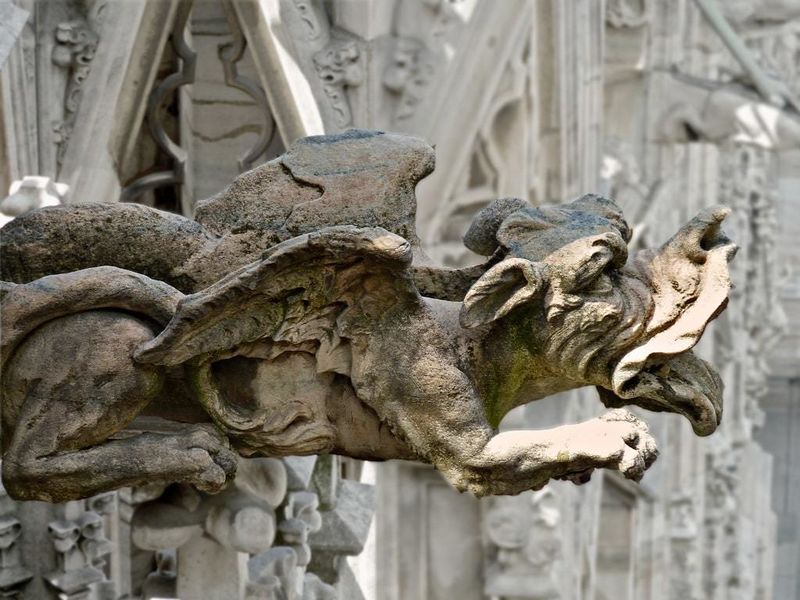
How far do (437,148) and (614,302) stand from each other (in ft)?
12.5

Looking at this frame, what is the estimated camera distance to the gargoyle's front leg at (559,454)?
3588mm

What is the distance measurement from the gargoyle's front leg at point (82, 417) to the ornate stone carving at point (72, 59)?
2296 millimetres

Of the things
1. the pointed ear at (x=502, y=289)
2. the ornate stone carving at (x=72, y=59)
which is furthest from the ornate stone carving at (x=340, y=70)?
the pointed ear at (x=502, y=289)

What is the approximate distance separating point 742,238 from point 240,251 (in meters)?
14.0

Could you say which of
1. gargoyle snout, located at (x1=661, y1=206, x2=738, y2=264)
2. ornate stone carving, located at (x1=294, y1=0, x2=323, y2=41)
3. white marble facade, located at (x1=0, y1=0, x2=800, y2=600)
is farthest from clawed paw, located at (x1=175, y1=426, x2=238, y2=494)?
ornate stone carving, located at (x1=294, y1=0, x2=323, y2=41)

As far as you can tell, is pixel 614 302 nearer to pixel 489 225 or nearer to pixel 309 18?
pixel 489 225

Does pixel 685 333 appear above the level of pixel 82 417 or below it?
above

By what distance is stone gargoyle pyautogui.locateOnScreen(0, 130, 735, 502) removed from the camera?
351 cm

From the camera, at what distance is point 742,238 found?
1742cm

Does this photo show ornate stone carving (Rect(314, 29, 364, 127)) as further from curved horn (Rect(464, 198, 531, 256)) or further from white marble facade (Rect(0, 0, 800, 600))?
curved horn (Rect(464, 198, 531, 256))

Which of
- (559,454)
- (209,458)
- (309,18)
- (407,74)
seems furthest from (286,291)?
(407,74)

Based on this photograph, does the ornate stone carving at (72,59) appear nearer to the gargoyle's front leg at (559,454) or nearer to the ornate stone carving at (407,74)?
the ornate stone carving at (407,74)

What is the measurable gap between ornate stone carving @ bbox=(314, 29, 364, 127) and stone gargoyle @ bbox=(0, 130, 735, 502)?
102 inches

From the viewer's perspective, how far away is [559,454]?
361 centimetres
